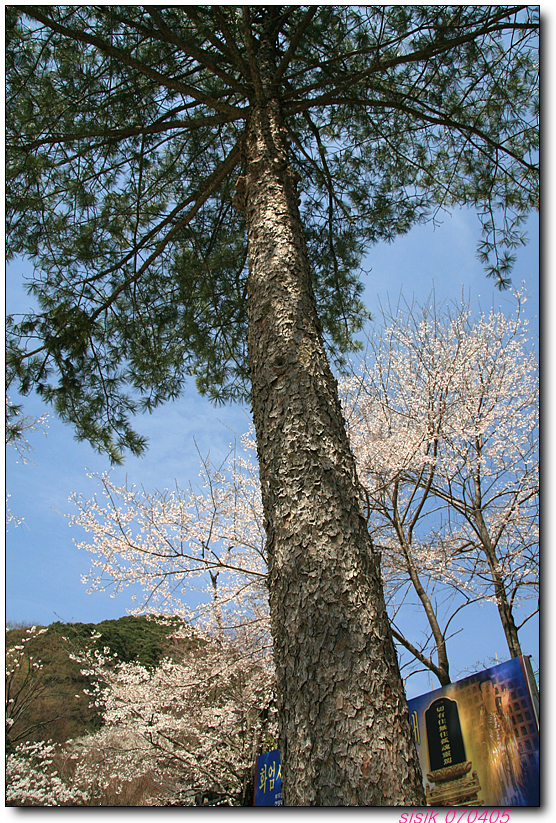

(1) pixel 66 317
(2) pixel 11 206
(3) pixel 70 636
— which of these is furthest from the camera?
(3) pixel 70 636

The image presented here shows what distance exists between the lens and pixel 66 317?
3500 millimetres

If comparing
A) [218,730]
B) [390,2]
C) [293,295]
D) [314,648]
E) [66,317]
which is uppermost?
[390,2]

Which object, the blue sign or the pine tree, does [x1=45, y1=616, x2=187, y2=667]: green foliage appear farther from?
the pine tree

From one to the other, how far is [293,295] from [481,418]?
423 centimetres

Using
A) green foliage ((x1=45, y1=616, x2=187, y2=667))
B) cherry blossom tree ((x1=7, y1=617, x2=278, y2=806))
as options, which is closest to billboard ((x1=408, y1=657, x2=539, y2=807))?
cherry blossom tree ((x1=7, y1=617, x2=278, y2=806))

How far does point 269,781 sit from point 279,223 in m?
4.40

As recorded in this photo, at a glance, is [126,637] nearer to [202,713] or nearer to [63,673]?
[63,673]

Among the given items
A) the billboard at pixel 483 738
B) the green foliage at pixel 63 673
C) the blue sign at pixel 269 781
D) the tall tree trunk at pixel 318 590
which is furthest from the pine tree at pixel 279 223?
the green foliage at pixel 63 673

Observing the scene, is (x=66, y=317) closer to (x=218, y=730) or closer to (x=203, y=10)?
(x=203, y=10)

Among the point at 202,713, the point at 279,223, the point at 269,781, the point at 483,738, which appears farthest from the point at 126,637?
the point at 279,223

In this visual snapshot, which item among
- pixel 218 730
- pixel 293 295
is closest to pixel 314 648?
pixel 293 295

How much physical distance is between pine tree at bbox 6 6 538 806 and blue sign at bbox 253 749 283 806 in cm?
292

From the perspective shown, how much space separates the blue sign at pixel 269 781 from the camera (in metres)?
3.85

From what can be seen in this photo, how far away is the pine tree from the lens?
1075mm
